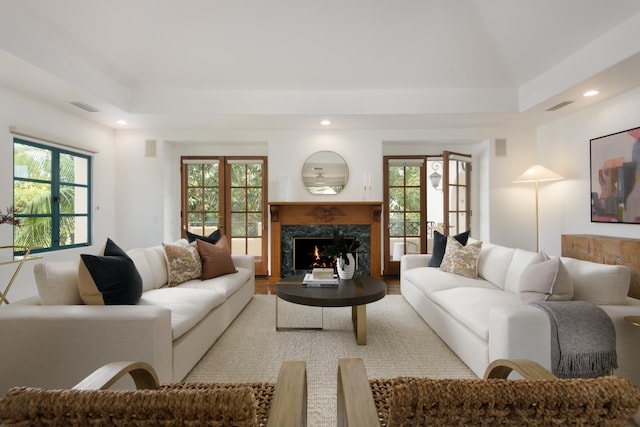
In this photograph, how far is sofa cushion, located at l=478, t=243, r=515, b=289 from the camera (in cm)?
314

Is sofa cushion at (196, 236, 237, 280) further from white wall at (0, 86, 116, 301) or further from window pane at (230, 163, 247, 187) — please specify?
window pane at (230, 163, 247, 187)

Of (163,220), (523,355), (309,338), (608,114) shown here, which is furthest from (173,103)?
(608,114)

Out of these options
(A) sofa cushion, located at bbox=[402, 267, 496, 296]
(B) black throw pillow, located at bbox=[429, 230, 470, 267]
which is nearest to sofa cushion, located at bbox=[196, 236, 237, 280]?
(A) sofa cushion, located at bbox=[402, 267, 496, 296]

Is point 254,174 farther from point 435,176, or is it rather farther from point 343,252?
point 435,176

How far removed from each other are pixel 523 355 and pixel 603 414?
1429mm

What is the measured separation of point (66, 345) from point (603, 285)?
3.24 m

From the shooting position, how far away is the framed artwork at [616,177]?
11.8ft

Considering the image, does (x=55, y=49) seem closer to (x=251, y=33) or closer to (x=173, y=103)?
(x=173, y=103)

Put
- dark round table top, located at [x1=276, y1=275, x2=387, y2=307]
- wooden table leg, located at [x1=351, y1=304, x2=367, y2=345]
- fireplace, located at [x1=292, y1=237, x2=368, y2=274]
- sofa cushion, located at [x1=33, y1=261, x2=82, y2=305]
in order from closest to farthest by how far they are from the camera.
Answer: sofa cushion, located at [x1=33, y1=261, x2=82, y2=305] < dark round table top, located at [x1=276, y1=275, x2=387, y2=307] < wooden table leg, located at [x1=351, y1=304, x2=367, y2=345] < fireplace, located at [x1=292, y1=237, x2=368, y2=274]

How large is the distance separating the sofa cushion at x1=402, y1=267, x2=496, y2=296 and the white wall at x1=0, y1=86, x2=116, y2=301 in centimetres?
429

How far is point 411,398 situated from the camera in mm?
614

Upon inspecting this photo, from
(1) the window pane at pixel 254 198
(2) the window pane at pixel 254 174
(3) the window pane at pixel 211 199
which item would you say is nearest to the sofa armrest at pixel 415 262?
(1) the window pane at pixel 254 198

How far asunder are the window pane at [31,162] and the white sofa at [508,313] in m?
4.62

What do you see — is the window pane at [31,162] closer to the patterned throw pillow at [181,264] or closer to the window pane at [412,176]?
the patterned throw pillow at [181,264]
